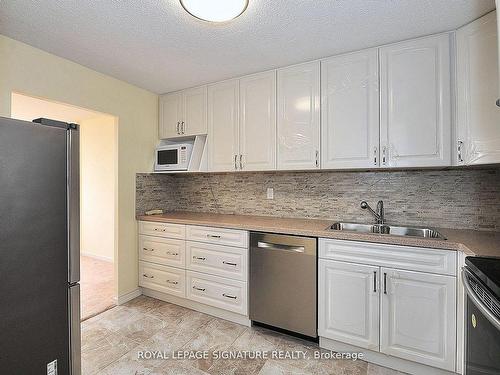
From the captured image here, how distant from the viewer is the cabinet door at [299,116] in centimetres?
233

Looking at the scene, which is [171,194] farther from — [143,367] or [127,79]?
[143,367]

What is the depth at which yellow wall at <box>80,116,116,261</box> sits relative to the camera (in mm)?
4379

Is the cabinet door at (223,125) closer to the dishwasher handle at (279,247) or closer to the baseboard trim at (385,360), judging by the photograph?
the dishwasher handle at (279,247)

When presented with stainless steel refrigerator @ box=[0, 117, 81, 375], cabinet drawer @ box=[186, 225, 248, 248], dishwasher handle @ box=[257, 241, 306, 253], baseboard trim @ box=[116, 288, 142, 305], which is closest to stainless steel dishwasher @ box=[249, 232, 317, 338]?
dishwasher handle @ box=[257, 241, 306, 253]

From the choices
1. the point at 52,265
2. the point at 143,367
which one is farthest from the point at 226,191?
the point at 52,265

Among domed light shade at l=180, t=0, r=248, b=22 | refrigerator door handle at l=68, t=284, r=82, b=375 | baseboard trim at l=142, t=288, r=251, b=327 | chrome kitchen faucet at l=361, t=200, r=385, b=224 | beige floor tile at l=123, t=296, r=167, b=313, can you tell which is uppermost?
domed light shade at l=180, t=0, r=248, b=22

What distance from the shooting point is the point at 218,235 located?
98.7 inches

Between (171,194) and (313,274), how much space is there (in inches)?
85.3

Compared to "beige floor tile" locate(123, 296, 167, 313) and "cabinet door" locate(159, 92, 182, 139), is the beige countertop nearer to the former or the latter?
"beige floor tile" locate(123, 296, 167, 313)

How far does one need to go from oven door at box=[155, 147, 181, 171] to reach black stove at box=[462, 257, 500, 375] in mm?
2613

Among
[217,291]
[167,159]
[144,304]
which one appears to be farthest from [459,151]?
[144,304]

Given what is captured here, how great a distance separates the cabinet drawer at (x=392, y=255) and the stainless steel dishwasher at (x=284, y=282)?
162 millimetres

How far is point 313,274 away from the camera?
81.4 inches

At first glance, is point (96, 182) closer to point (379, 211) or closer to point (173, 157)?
point (173, 157)
